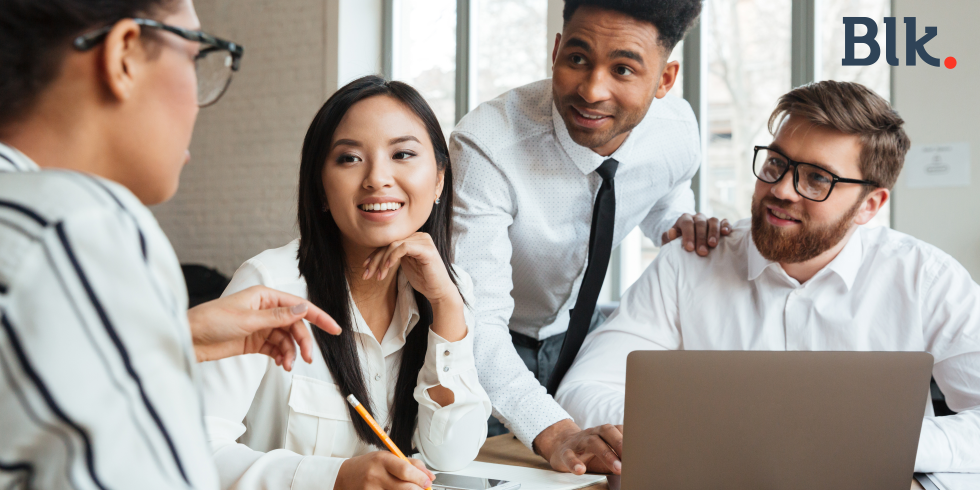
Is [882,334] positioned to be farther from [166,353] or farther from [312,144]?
[166,353]

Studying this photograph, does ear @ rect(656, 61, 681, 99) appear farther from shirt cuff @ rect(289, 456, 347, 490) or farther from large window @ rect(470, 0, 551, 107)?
large window @ rect(470, 0, 551, 107)

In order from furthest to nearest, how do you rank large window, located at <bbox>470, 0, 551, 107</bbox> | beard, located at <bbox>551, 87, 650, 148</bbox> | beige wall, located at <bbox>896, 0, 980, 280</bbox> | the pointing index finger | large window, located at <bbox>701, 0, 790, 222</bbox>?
large window, located at <bbox>470, 0, 551, 107</bbox>
large window, located at <bbox>701, 0, 790, 222</bbox>
beige wall, located at <bbox>896, 0, 980, 280</bbox>
beard, located at <bbox>551, 87, 650, 148</bbox>
the pointing index finger

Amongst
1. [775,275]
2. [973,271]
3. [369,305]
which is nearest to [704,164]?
[973,271]

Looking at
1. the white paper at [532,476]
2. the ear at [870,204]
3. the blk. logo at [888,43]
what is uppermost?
the blk. logo at [888,43]

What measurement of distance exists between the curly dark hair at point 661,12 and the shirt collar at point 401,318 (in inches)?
32.6

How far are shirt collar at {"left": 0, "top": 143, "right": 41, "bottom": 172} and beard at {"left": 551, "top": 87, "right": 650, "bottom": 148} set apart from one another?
1441 millimetres

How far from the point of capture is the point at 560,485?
3.93ft

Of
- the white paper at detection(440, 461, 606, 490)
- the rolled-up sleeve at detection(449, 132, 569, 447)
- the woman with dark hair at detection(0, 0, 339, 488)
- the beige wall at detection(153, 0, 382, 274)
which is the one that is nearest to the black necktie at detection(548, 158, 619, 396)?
the rolled-up sleeve at detection(449, 132, 569, 447)

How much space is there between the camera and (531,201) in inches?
78.3

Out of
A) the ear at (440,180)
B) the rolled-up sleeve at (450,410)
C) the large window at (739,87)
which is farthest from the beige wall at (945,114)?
the rolled-up sleeve at (450,410)

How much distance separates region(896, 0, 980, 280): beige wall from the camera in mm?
2986

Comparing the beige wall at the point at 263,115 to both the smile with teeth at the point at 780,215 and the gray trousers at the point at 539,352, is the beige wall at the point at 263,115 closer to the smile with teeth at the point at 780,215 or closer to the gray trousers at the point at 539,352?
the gray trousers at the point at 539,352

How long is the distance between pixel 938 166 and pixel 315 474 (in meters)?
2.93

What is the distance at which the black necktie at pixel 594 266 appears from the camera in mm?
1912
